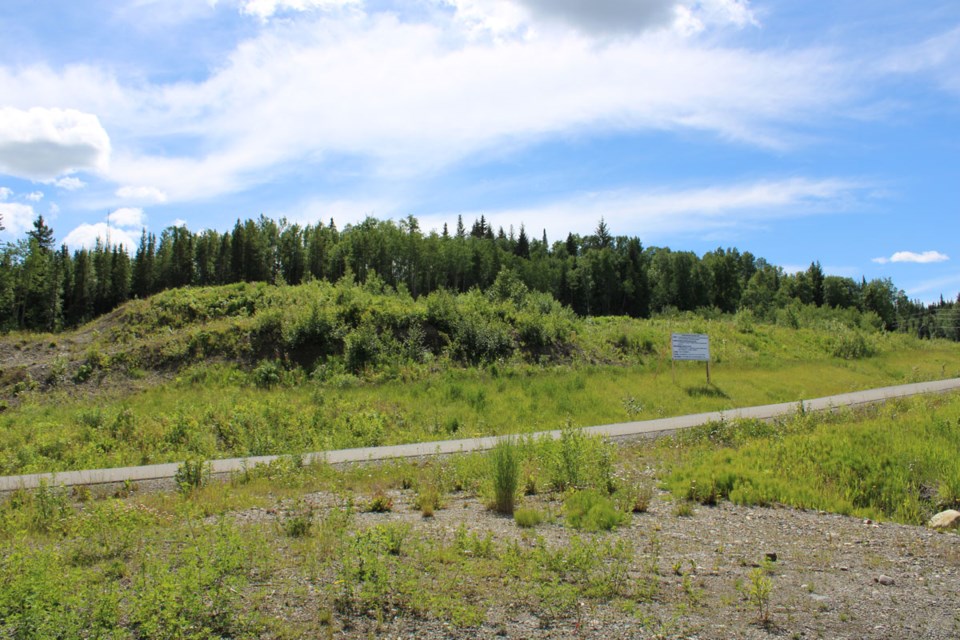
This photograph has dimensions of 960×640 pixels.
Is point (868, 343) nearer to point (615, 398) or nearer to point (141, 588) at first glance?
point (615, 398)

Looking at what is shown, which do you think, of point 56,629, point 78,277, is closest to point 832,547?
point 56,629

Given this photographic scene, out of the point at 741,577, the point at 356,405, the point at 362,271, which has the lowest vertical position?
the point at 741,577

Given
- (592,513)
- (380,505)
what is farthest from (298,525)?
(592,513)

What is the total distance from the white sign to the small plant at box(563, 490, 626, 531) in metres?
15.4

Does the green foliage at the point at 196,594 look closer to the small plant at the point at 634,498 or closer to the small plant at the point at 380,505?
the small plant at the point at 380,505

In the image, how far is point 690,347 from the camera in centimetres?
2369

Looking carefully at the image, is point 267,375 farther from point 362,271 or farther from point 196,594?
point 362,271

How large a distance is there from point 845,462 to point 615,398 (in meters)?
8.72

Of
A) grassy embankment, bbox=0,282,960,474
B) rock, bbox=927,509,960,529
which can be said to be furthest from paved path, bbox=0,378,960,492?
rock, bbox=927,509,960,529

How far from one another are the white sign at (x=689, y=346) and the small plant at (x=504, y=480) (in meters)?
15.6

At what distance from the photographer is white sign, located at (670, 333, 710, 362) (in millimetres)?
23422

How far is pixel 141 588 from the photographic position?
5113 millimetres

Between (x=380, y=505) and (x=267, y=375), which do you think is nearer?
(x=380, y=505)

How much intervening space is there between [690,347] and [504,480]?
54.8ft
